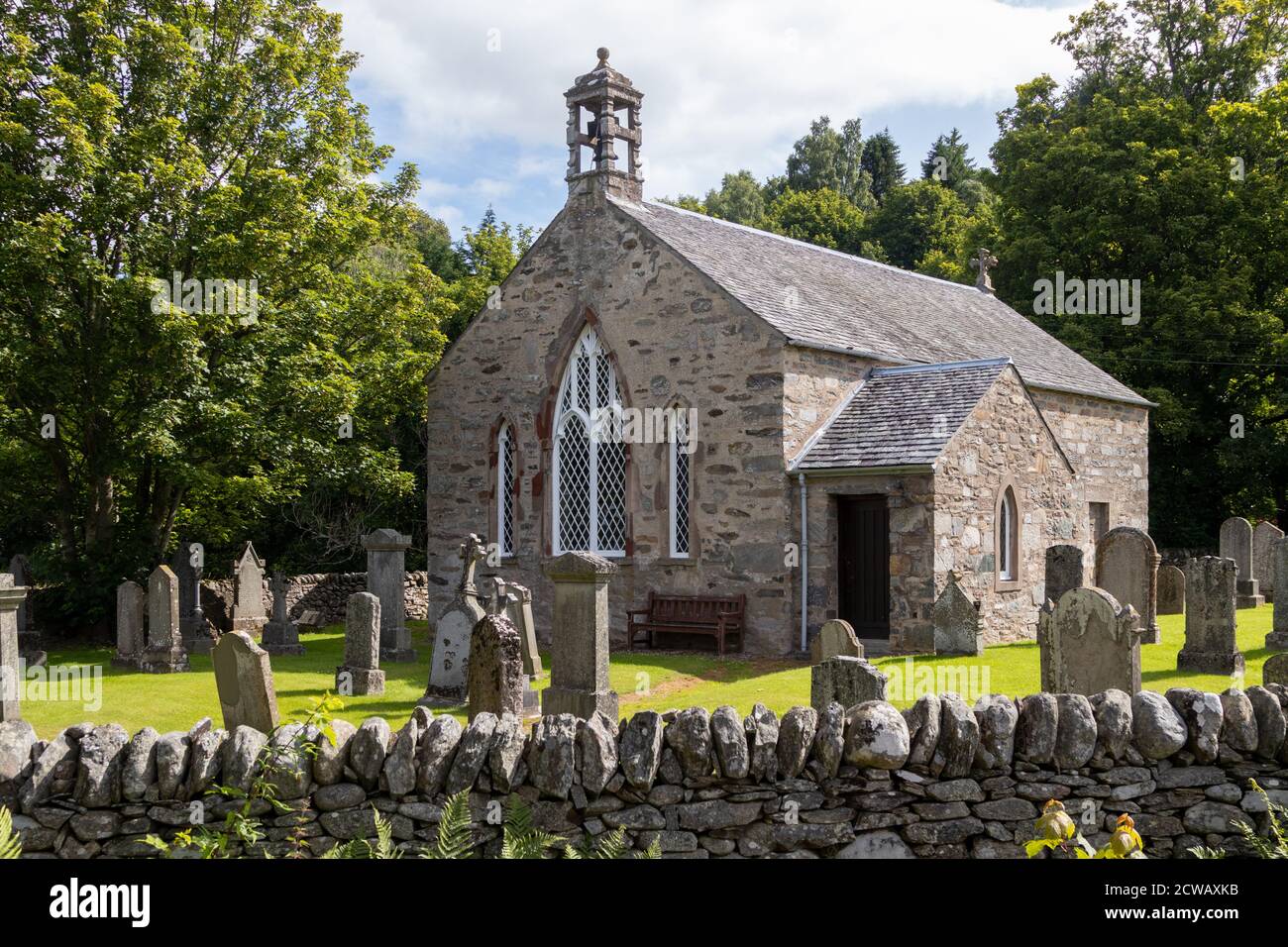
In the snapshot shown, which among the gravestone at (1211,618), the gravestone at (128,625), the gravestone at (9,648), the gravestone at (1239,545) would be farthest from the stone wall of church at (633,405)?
the gravestone at (1239,545)

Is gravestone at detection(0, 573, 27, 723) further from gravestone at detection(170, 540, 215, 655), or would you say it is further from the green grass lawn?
gravestone at detection(170, 540, 215, 655)

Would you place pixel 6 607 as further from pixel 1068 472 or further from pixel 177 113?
pixel 1068 472

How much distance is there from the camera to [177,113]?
20.9m

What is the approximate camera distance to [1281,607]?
15.4m

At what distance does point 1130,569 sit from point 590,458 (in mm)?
9279

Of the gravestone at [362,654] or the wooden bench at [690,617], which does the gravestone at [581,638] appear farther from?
the wooden bench at [690,617]

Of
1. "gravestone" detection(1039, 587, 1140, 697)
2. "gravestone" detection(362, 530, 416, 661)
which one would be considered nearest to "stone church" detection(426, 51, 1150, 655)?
"gravestone" detection(362, 530, 416, 661)

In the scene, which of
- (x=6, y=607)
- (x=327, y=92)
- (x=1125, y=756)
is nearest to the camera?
(x=1125, y=756)

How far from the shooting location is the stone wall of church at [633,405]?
18.1 metres

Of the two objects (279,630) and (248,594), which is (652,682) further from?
(248,594)

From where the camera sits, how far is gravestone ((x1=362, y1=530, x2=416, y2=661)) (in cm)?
1788

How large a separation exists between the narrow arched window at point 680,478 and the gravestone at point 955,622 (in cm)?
475
